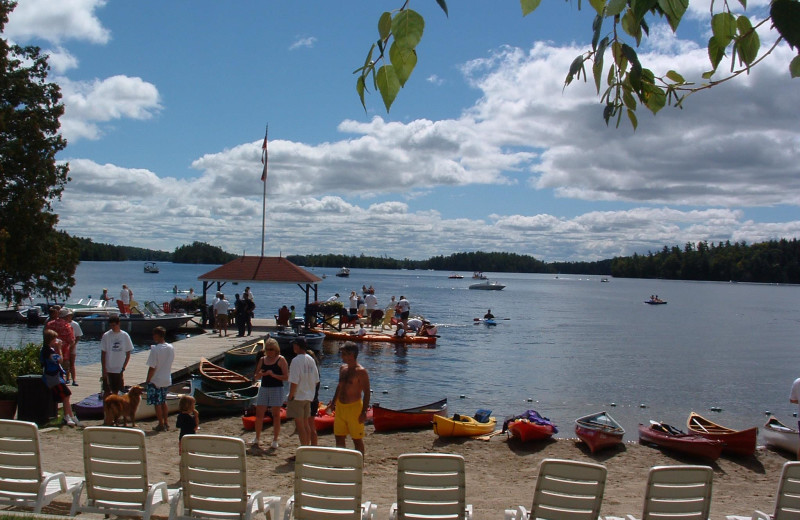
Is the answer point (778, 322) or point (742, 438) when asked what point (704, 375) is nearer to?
point (742, 438)

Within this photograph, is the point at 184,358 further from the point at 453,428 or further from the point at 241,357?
the point at 453,428

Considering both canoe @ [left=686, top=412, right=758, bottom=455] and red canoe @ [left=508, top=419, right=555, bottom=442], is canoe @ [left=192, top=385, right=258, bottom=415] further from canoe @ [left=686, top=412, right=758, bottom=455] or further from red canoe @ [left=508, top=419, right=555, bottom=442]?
canoe @ [left=686, top=412, right=758, bottom=455]

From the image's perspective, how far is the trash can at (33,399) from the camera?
34.1ft

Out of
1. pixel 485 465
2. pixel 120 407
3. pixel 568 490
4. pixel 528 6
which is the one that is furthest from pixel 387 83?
pixel 120 407

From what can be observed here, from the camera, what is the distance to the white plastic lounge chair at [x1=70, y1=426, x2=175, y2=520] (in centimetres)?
A: 546

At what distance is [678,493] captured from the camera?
16.5 feet

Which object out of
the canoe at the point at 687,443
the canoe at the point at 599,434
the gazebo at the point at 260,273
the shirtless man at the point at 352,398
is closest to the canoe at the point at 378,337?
the gazebo at the point at 260,273

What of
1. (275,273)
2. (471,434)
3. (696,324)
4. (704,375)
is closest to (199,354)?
(275,273)

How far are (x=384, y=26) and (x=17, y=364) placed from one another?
42.1 feet

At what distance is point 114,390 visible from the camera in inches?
451

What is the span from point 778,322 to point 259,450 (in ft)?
220

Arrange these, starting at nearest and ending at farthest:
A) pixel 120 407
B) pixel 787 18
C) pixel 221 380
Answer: pixel 787 18 < pixel 120 407 < pixel 221 380

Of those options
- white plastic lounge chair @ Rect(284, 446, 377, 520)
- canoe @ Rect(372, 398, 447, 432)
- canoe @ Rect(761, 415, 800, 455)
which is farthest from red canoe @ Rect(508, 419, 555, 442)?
white plastic lounge chair @ Rect(284, 446, 377, 520)

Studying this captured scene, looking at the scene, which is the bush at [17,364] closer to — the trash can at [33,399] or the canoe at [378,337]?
the trash can at [33,399]
